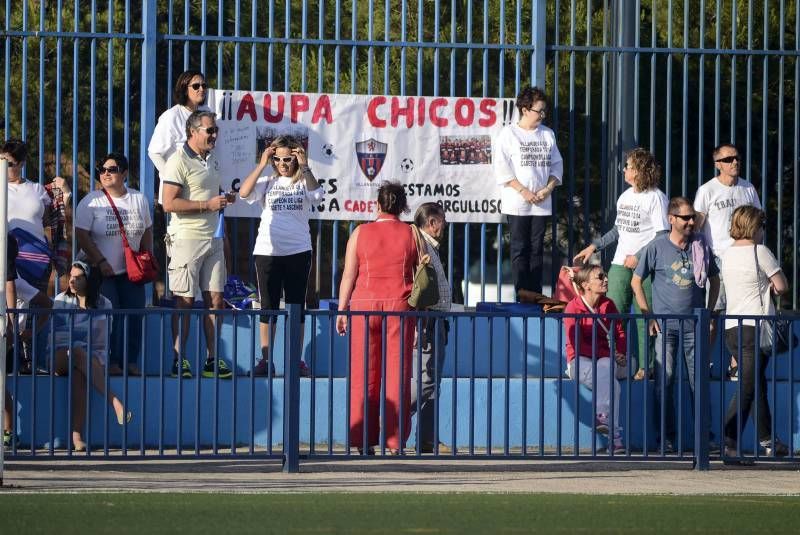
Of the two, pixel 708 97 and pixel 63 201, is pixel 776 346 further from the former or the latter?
pixel 708 97

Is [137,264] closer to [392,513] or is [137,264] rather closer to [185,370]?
[185,370]

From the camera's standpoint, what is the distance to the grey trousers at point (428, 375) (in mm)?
10617

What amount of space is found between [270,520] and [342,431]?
3418mm

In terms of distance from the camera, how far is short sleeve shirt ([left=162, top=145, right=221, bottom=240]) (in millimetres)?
12359

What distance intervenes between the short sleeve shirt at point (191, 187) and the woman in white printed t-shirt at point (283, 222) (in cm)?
29

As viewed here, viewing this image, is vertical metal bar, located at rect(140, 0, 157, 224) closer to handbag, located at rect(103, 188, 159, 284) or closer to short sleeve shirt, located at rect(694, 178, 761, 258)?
handbag, located at rect(103, 188, 159, 284)

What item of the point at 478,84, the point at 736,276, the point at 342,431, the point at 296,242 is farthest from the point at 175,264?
the point at 478,84

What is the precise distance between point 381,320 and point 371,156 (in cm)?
334

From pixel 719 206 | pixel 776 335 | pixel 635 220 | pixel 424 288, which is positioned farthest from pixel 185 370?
→ pixel 719 206

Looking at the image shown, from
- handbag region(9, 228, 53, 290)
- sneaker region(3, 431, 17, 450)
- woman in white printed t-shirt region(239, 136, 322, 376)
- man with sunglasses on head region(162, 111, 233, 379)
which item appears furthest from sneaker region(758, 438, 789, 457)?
handbag region(9, 228, 53, 290)

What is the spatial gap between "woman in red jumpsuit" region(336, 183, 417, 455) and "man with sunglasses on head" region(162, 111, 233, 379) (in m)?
1.49

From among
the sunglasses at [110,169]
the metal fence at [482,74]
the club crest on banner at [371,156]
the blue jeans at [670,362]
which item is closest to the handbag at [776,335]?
the blue jeans at [670,362]

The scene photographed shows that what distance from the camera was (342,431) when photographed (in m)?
11.2

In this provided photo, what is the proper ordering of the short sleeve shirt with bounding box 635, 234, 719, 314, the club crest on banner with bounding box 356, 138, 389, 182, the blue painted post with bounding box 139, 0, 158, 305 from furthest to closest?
the club crest on banner with bounding box 356, 138, 389, 182 < the blue painted post with bounding box 139, 0, 158, 305 < the short sleeve shirt with bounding box 635, 234, 719, 314
